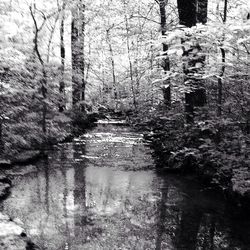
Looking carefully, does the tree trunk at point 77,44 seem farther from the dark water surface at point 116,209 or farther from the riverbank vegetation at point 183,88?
the dark water surface at point 116,209

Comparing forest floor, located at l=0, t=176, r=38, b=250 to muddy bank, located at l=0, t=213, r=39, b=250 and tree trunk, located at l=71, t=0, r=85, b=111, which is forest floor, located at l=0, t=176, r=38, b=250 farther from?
tree trunk, located at l=71, t=0, r=85, b=111

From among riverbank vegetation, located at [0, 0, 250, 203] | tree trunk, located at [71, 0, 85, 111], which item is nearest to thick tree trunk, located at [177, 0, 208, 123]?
riverbank vegetation, located at [0, 0, 250, 203]

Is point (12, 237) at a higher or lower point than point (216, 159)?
lower

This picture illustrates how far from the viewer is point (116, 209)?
646cm

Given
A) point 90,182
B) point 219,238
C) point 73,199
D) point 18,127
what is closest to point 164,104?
point 18,127

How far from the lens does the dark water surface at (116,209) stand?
5137 millimetres

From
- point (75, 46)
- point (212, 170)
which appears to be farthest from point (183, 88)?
point (75, 46)

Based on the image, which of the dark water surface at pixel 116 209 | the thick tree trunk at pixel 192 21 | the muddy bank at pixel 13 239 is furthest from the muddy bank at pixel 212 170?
the muddy bank at pixel 13 239

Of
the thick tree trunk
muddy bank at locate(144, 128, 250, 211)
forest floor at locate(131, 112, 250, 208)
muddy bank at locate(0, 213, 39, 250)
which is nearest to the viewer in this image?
muddy bank at locate(0, 213, 39, 250)

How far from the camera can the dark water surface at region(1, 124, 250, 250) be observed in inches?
202

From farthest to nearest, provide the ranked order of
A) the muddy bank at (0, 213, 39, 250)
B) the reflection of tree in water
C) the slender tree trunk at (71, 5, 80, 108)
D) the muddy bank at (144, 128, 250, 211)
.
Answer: the slender tree trunk at (71, 5, 80, 108)
the muddy bank at (144, 128, 250, 211)
the reflection of tree in water
the muddy bank at (0, 213, 39, 250)

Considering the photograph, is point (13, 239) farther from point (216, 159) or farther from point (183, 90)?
point (216, 159)

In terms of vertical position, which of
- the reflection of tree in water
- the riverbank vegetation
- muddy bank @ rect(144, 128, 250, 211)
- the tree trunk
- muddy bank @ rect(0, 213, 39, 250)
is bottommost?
the reflection of tree in water

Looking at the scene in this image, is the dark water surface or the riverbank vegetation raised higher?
the riverbank vegetation
